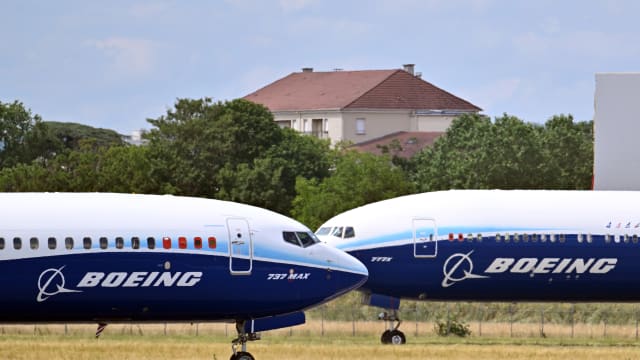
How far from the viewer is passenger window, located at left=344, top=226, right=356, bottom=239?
59188 mm

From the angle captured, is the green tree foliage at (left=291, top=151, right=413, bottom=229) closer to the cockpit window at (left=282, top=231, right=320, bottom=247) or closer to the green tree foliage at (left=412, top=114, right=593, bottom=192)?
the green tree foliage at (left=412, top=114, right=593, bottom=192)

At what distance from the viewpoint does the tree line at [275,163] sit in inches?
4963

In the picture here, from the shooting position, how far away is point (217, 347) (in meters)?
54.8

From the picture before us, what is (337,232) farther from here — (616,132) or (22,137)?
(22,137)

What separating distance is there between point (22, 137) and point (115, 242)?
396 ft

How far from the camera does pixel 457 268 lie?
5947cm

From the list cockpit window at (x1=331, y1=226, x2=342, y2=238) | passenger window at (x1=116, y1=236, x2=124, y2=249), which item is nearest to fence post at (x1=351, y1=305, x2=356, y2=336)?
cockpit window at (x1=331, y1=226, x2=342, y2=238)

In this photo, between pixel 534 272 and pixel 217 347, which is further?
pixel 534 272

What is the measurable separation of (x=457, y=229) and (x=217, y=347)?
9804 mm

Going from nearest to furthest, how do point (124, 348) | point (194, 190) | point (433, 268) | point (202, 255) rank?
point (202, 255), point (124, 348), point (433, 268), point (194, 190)

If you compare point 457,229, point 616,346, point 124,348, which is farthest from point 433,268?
point 124,348

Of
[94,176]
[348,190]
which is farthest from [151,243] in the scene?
[348,190]

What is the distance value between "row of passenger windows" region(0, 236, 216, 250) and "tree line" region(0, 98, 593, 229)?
70.7 metres

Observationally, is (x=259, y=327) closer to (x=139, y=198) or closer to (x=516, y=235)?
(x=139, y=198)
